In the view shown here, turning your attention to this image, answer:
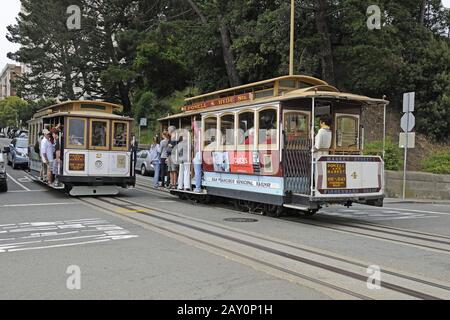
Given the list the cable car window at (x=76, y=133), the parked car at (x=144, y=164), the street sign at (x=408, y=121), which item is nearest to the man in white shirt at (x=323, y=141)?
the street sign at (x=408, y=121)

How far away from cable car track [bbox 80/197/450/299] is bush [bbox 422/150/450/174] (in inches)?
440

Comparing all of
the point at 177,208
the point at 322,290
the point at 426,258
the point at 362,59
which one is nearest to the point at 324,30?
the point at 362,59

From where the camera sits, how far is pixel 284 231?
34.3 feet

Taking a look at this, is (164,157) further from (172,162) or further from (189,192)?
(189,192)

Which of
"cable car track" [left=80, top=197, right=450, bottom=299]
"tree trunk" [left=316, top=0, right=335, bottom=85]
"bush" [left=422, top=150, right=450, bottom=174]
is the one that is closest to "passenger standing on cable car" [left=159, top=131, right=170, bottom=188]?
"cable car track" [left=80, top=197, right=450, bottom=299]

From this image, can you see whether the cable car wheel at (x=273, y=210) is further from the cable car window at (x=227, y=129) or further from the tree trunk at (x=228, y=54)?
the tree trunk at (x=228, y=54)

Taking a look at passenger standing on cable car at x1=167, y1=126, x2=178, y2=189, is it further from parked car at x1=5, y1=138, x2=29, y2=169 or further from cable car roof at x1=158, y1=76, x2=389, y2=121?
parked car at x1=5, y1=138, x2=29, y2=169

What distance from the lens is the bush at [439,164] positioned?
19.0 meters

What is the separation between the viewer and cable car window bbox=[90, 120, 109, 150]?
668 inches

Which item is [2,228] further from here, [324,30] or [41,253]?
[324,30]

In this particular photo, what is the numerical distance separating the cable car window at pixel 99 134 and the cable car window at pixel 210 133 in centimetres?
385

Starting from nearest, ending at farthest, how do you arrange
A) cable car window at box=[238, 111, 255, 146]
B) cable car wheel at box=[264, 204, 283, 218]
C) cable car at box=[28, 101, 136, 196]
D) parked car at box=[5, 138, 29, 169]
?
1. cable car wheel at box=[264, 204, 283, 218]
2. cable car window at box=[238, 111, 255, 146]
3. cable car at box=[28, 101, 136, 196]
4. parked car at box=[5, 138, 29, 169]

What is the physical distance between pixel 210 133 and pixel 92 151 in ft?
14.1
